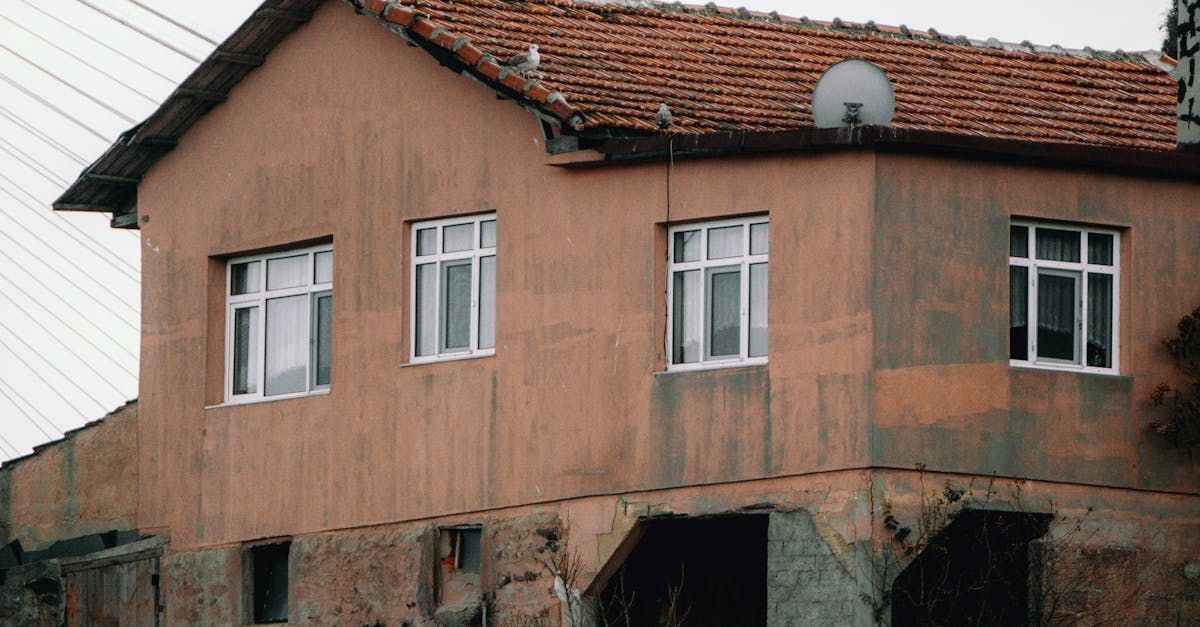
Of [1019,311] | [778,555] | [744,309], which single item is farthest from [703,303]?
[1019,311]

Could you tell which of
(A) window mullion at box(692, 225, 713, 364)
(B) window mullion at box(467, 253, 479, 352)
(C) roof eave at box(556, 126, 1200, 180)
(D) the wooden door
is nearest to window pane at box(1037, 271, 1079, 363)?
(C) roof eave at box(556, 126, 1200, 180)

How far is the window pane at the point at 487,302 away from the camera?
29.0 m

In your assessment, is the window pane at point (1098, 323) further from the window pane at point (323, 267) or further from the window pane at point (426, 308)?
the window pane at point (323, 267)

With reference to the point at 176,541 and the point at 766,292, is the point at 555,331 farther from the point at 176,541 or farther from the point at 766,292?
the point at 176,541

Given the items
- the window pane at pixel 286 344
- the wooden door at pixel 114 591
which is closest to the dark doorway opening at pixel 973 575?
the window pane at pixel 286 344

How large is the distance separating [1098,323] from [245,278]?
32.6ft

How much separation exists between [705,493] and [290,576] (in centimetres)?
577

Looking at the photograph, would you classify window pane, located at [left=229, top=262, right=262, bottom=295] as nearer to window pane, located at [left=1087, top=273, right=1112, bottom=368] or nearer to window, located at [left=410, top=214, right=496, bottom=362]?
window, located at [left=410, top=214, right=496, bottom=362]

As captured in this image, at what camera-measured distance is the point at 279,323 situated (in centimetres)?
3145

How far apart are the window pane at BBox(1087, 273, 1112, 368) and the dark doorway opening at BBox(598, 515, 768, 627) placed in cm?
384

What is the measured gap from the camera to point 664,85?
2900cm

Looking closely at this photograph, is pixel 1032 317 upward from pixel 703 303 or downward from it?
downward

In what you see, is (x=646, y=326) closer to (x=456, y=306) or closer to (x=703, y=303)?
(x=703, y=303)

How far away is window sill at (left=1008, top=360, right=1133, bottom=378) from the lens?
26.8m
